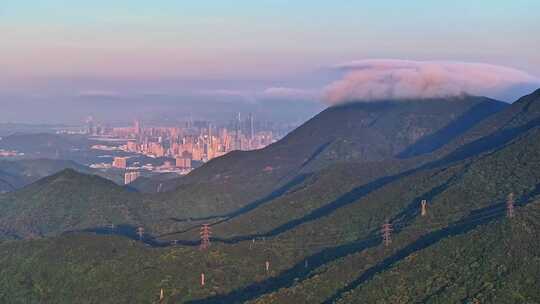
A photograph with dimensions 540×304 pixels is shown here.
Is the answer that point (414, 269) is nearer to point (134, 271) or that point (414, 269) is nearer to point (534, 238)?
point (534, 238)

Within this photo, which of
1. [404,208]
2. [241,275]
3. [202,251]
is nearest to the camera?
[241,275]

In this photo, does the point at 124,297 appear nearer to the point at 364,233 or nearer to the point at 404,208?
the point at 364,233

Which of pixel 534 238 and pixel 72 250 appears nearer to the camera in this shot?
pixel 534 238

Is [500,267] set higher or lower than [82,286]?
higher

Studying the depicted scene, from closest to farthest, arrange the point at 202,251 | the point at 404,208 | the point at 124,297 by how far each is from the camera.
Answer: the point at 124,297
the point at 202,251
the point at 404,208

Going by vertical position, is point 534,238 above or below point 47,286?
above

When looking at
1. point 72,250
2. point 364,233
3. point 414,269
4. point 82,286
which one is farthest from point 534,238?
point 72,250

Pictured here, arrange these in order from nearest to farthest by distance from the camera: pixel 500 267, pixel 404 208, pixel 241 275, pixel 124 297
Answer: pixel 500 267
pixel 124 297
pixel 241 275
pixel 404 208

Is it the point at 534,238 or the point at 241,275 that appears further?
the point at 241,275

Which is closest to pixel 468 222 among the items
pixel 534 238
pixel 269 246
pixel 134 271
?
pixel 534 238
